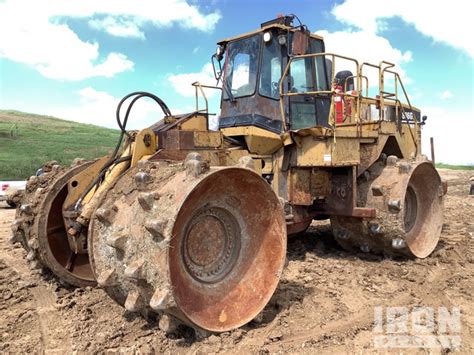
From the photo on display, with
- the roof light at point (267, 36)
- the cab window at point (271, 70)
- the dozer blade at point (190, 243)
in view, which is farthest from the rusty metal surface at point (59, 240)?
the roof light at point (267, 36)

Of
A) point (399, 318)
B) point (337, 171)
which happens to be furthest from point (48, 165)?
point (399, 318)

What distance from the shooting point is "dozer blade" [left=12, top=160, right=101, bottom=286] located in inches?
195

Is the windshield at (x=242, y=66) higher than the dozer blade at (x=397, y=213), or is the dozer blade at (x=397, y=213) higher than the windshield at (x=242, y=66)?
the windshield at (x=242, y=66)

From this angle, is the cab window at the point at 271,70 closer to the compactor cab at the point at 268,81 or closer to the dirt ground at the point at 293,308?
the compactor cab at the point at 268,81

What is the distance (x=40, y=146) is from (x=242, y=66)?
23627mm

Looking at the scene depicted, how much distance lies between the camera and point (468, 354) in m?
3.70

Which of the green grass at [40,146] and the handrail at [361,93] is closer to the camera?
the handrail at [361,93]

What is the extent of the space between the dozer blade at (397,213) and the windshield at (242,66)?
208 cm

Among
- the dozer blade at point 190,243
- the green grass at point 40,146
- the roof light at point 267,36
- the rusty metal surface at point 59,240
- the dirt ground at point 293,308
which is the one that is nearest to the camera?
the dozer blade at point 190,243

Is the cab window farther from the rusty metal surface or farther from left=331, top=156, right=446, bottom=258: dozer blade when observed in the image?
the rusty metal surface

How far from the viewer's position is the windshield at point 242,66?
605cm

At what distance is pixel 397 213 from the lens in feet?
19.4

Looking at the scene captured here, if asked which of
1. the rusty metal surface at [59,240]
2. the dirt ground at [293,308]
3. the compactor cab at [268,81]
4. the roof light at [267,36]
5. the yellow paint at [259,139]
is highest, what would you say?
the roof light at [267,36]

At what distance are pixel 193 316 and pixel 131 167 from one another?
1.54 metres
